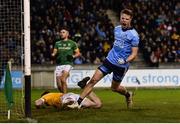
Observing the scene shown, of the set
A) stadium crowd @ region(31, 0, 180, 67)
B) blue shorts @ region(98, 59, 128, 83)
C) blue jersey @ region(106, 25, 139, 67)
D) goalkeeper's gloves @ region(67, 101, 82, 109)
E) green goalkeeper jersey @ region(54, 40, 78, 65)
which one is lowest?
stadium crowd @ region(31, 0, 180, 67)

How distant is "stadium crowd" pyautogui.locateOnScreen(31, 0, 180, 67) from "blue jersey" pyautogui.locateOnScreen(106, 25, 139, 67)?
49.4 feet

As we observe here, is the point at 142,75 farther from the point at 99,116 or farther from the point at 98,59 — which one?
the point at 99,116

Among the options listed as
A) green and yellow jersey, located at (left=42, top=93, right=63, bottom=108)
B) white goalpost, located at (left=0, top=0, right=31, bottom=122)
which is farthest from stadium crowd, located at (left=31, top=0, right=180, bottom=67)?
green and yellow jersey, located at (left=42, top=93, right=63, bottom=108)

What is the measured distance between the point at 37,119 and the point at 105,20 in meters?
21.7

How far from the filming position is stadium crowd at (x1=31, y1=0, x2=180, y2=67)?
3017cm

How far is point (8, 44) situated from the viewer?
73.7 ft

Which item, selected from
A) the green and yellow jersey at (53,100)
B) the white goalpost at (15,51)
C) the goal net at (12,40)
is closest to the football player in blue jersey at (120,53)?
the green and yellow jersey at (53,100)

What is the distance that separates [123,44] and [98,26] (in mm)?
19069

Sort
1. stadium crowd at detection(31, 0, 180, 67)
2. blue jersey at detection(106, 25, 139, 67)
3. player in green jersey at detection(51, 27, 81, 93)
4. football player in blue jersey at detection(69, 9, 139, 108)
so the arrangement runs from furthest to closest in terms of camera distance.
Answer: stadium crowd at detection(31, 0, 180, 67)
player in green jersey at detection(51, 27, 81, 93)
blue jersey at detection(106, 25, 139, 67)
football player in blue jersey at detection(69, 9, 139, 108)

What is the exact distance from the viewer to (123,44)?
44.6ft

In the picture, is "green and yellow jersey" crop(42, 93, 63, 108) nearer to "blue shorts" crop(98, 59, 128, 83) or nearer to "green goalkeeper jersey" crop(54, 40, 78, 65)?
"blue shorts" crop(98, 59, 128, 83)

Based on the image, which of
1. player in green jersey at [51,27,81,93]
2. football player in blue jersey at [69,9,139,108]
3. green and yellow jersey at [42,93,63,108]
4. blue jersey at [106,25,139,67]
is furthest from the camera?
player in green jersey at [51,27,81,93]

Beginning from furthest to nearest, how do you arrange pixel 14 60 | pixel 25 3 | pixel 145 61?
pixel 145 61, pixel 14 60, pixel 25 3

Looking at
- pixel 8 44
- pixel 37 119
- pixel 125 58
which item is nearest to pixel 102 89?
pixel 8 44
